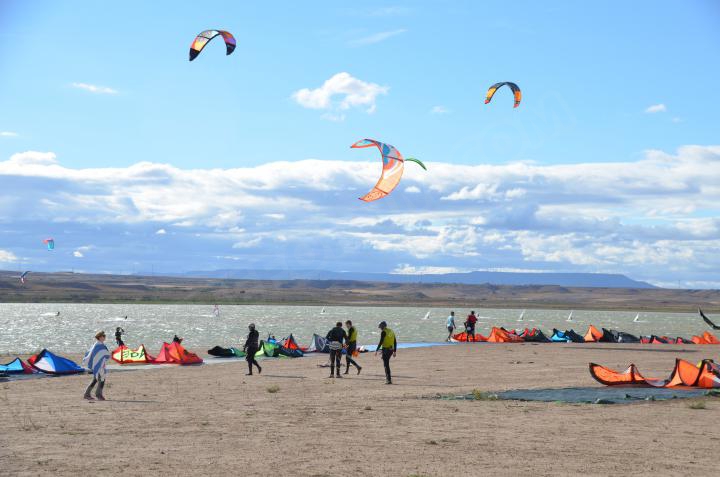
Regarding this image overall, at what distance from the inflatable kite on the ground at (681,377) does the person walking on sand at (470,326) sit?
761 inches

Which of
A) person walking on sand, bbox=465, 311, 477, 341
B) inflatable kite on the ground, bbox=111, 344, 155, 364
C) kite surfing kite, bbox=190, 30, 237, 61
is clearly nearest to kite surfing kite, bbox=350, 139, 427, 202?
kite surfing kite, bbox=190, 30, 237, 61

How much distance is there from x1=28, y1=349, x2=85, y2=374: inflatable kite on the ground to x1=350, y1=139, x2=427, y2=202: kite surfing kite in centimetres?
1076

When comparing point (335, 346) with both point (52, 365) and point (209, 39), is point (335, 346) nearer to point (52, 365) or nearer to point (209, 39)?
point (52, 365)

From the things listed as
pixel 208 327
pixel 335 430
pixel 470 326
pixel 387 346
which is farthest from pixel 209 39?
pixel 208 327

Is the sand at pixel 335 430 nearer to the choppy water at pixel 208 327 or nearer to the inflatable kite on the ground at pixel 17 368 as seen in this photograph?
the inflatable kite on the ground at pixel 17 368

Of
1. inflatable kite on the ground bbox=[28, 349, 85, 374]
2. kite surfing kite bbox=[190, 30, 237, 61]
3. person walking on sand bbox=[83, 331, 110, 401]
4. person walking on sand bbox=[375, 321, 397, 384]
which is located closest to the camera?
person walking on sand bbox=[83, 331, 110, 401]

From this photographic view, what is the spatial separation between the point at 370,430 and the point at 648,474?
4653mm

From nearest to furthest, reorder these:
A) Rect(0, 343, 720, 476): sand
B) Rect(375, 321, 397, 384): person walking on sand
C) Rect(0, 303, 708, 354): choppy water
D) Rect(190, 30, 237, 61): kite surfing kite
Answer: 1. Rect(0, 343, 720, 476): sand
2. Rect(375, 321, 397, 384): person walking on sand
3. Rect(190, 30, 237, 61): kite surfing kite
4. Rect(0, 303, 708, 354): choppy water

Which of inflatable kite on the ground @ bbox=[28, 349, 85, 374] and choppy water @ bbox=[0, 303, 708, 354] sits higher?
inflatable kite on the ground @ bbox=[28, 349, 85, 374]

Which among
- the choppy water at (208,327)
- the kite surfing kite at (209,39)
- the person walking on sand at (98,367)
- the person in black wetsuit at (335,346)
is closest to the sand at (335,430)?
the person walking on sand at (98,367)

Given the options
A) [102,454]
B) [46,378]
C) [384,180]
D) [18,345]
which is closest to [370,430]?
[102,454]

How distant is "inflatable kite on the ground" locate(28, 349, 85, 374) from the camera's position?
80.1 feet

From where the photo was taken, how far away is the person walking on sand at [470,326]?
39.7 metres

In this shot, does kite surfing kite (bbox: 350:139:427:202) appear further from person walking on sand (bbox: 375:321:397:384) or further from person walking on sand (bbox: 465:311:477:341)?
person walking on sand (bbox: 465:311:477:341)
